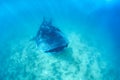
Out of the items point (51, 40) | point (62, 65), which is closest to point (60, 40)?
point (51, 40)

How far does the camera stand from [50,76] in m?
5.32

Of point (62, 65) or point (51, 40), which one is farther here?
point (62, 65)

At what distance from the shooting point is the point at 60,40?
5008 mm

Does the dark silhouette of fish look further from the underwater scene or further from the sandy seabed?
the sandy seabed

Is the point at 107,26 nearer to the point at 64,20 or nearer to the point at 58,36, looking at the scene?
the point at 64,20

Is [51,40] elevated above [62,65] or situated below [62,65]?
above

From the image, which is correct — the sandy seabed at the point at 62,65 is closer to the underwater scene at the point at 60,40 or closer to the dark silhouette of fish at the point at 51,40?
the underwater scene at the point at 60,40


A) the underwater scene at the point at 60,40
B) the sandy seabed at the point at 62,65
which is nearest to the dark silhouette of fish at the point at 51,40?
the underwater scene at the point at 60,40

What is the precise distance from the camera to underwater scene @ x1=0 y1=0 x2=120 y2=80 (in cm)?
537

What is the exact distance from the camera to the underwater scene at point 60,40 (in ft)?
17.6

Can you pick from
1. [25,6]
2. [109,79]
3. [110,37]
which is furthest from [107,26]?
[25,6]

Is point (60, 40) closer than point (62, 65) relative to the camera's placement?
Yes

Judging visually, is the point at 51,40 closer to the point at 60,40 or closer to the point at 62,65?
the point at 60,40

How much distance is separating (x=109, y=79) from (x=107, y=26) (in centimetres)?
265
